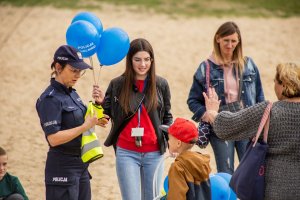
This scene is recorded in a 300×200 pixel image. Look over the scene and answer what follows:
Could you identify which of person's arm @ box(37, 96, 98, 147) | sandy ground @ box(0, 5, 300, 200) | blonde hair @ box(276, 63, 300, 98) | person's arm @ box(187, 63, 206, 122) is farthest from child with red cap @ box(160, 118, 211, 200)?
sandy ground @ box(0, 5, 300, 200)

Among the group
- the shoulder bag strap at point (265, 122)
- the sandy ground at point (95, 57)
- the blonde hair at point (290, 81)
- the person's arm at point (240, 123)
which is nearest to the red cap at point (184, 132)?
the person's arm at point (240, 123)

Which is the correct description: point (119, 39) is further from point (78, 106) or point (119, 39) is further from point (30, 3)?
point (30, 3)

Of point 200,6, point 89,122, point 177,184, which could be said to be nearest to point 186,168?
point 177,184

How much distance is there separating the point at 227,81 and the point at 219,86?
98 millimetres

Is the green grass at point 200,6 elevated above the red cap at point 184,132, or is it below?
above

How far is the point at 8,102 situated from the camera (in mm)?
12898

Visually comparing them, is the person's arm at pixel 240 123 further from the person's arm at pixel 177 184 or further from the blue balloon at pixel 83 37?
the blue balloon at pixel 83 37

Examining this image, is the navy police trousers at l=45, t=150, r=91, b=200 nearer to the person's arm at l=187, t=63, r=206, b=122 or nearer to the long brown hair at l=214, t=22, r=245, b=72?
the person's arm at l=187, t=63, r=206, b=122

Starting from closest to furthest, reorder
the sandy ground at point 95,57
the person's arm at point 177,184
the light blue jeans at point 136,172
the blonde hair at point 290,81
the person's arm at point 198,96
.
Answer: the blonde hair at point 290,81 → the person's arm at point 177,184 → the light blue jeans at point 136,172 → the person's arm at point 198,96 → the sandy ground at point 95,57

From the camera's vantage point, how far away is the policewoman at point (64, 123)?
594 centimetres

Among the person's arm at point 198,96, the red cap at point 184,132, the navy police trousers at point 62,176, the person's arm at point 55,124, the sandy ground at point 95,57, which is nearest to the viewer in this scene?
the red cap at point 184,132

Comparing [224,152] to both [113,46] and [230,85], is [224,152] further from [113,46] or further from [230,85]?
[113,46]

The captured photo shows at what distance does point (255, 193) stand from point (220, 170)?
76.6 inches

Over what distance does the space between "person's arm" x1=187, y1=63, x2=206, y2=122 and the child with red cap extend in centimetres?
156
